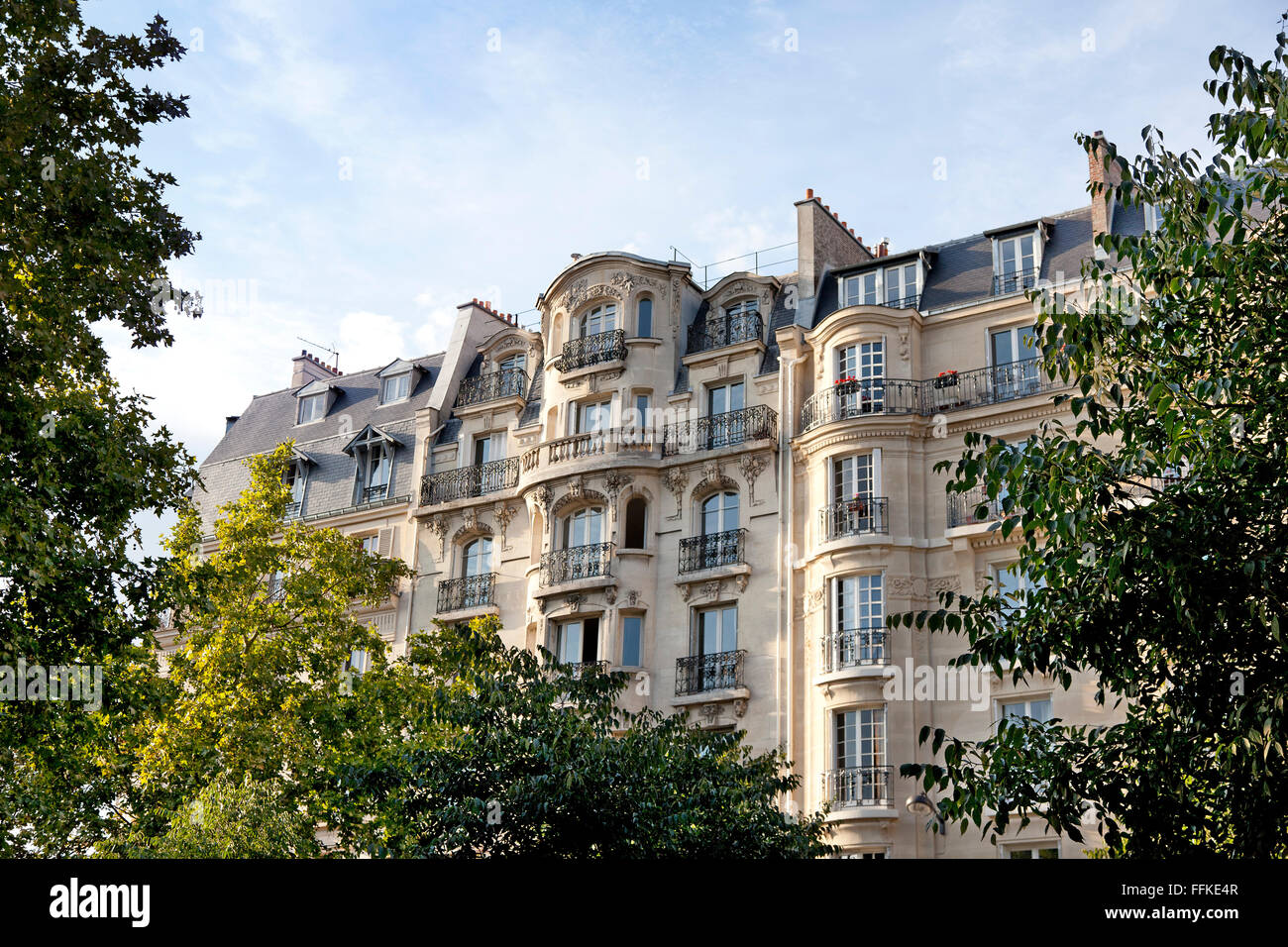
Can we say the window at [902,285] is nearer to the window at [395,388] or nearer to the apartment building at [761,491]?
the apartment building at [761,491]

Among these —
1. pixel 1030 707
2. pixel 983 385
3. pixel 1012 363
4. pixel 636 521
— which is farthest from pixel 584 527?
pixel 1030 707

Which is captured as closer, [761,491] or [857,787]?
[857,787]

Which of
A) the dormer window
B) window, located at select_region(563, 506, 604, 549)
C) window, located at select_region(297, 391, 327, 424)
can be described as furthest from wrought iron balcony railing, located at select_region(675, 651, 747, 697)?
window, located at select_region(297, 391, 327, 424)

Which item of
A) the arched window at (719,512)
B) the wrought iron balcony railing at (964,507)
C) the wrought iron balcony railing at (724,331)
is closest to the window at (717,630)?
the arched window at (719,512)

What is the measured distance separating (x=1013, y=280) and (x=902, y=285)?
9.77ft

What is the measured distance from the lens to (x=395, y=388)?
46.6m

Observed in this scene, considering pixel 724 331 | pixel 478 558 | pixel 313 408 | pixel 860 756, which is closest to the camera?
pixel 860 756

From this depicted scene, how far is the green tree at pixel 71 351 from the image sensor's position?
55.8ft

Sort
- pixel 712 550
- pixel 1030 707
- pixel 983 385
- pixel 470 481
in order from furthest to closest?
1. pixel 470 481
2. pixel 712 550
3. pixel 983 385
4. pixel 1030 707

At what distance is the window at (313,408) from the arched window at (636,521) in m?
15.0

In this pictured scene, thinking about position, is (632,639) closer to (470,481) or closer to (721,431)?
(721,431)

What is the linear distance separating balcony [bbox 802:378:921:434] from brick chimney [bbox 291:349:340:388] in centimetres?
2284

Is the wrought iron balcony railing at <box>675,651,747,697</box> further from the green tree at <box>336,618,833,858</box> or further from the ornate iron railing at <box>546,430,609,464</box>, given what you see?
the green tree at <box>336,618,833,858</box>

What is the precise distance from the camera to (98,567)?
705 inches
